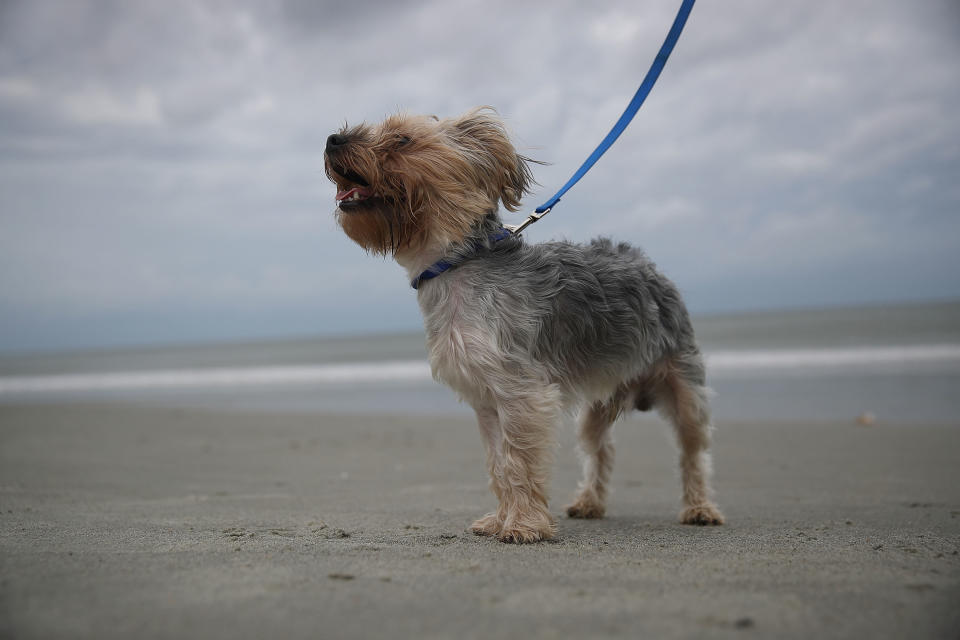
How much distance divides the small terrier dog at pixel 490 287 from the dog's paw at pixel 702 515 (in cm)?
124

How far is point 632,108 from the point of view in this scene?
4.95 metres

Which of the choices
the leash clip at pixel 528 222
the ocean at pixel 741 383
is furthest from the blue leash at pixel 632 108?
the ocean at pixel 741 383

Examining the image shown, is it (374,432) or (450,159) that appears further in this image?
(374,432)

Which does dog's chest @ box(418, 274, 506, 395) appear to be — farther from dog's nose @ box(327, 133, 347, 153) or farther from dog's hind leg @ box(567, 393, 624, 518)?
dog's hind leg @ box(567, 393, 624, 518)

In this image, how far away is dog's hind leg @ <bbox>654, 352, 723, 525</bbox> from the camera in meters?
5.60

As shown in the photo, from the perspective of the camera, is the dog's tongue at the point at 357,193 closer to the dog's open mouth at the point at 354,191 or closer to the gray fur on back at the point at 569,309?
the dog's open mouth at the point at 354,191

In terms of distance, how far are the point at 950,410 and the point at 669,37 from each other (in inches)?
416

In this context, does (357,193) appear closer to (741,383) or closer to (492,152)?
(492,152)

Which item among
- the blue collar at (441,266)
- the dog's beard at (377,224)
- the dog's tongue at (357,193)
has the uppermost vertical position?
the dog's tongue at (357,193)

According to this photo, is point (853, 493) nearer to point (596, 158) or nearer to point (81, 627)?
point (596, 158)

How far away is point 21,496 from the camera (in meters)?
6.05

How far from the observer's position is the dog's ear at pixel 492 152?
4.57 metres

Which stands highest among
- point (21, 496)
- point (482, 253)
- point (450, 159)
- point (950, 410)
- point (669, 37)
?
point (669, 37)

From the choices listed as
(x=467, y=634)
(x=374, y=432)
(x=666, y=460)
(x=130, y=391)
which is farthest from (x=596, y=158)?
(x=130, y=391)
